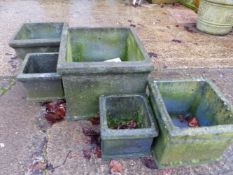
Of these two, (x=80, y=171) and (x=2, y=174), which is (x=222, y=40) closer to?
(x=80, y=171)

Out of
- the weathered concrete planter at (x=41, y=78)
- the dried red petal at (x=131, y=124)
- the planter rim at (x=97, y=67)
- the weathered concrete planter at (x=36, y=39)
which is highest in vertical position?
the planter rim at (x=97, y=67)

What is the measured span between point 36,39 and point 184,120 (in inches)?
80.5

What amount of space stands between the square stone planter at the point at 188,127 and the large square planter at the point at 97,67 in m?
0.25

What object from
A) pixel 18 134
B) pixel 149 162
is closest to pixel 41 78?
pixel 18 134

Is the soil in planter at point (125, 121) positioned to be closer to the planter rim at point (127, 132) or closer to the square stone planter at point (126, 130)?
the square stone planter at point (126, 130)

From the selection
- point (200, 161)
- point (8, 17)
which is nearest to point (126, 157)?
point (200, 161)

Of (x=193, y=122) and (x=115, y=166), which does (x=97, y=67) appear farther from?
(x=193, y=122)

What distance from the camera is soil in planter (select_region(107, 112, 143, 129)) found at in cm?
227

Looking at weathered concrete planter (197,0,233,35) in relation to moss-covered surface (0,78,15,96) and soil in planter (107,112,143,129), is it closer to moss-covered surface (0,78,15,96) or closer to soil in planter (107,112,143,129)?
soil in planter (107,112,143,129)

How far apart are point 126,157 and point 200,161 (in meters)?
0.66

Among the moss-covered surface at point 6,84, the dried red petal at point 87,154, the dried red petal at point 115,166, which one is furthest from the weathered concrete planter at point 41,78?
the dried red petal at point 115,166

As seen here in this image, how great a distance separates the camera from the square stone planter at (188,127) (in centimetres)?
174

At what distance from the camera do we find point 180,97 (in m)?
2.32

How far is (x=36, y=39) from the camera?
2.97 m
